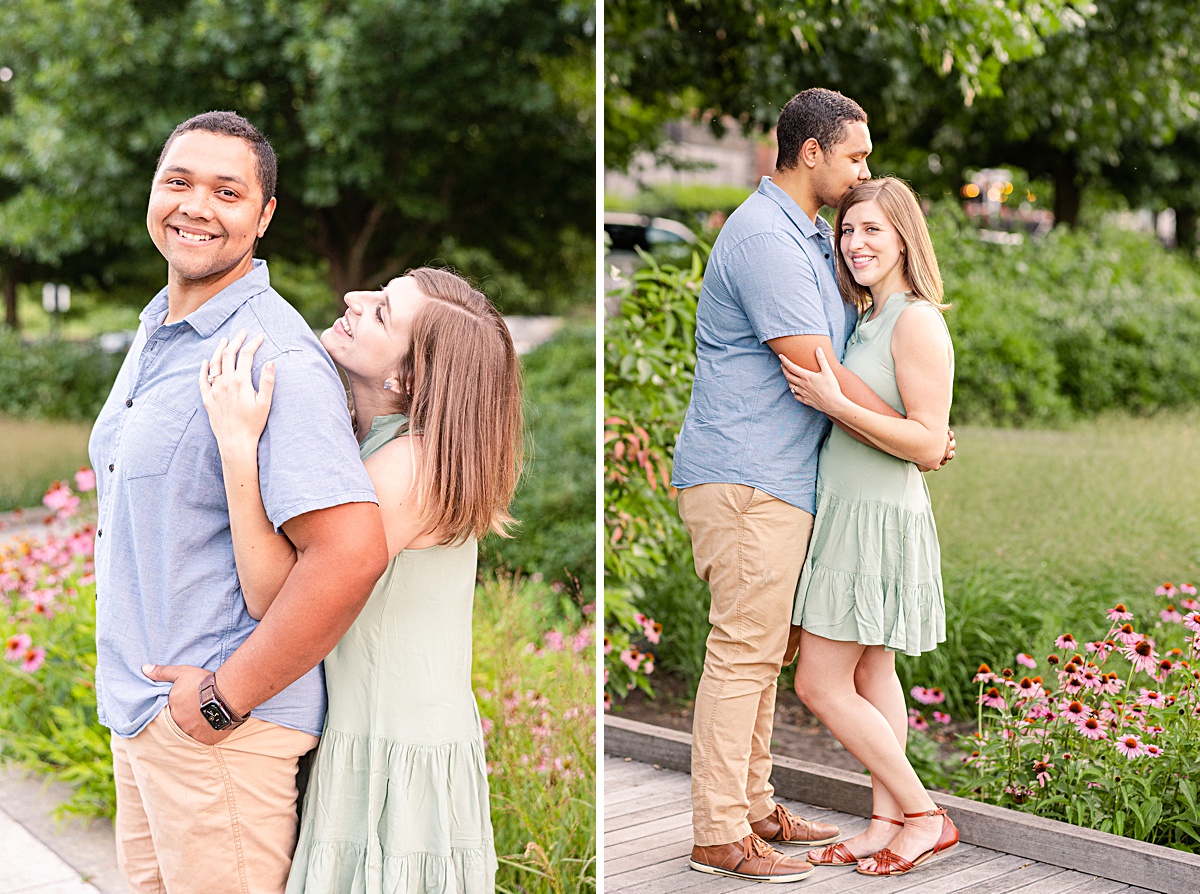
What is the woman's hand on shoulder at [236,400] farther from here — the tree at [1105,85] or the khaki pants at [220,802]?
the tree at [1105,85]

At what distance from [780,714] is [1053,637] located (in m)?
1.07

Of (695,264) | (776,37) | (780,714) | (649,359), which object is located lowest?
(780,714)

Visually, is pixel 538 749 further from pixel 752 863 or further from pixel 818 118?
pixel 818 118

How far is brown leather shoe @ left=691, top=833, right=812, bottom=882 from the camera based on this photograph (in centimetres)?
304

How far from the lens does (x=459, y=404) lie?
1984 millimetres

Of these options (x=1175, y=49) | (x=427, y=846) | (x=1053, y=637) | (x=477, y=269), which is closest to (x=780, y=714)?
(x=1053, y=637)

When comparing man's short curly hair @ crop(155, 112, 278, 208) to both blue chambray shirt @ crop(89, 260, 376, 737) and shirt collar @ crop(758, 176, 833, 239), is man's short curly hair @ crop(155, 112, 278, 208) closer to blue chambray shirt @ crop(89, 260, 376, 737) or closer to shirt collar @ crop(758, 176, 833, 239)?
blue chambray shirt @ crop(89, 260, 376, 737)

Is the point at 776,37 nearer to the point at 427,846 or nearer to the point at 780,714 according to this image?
the point at 780,714

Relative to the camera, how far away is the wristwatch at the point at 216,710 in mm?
1858

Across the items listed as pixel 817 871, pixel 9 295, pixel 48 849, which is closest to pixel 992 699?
pixel 817 871

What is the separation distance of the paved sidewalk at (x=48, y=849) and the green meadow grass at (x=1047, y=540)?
9.12 feet

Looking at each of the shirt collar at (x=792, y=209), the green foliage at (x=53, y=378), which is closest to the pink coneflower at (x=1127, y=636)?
the shirt collar at (x=792, y=209)

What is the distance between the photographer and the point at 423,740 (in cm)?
204

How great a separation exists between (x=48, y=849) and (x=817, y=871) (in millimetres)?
2453
